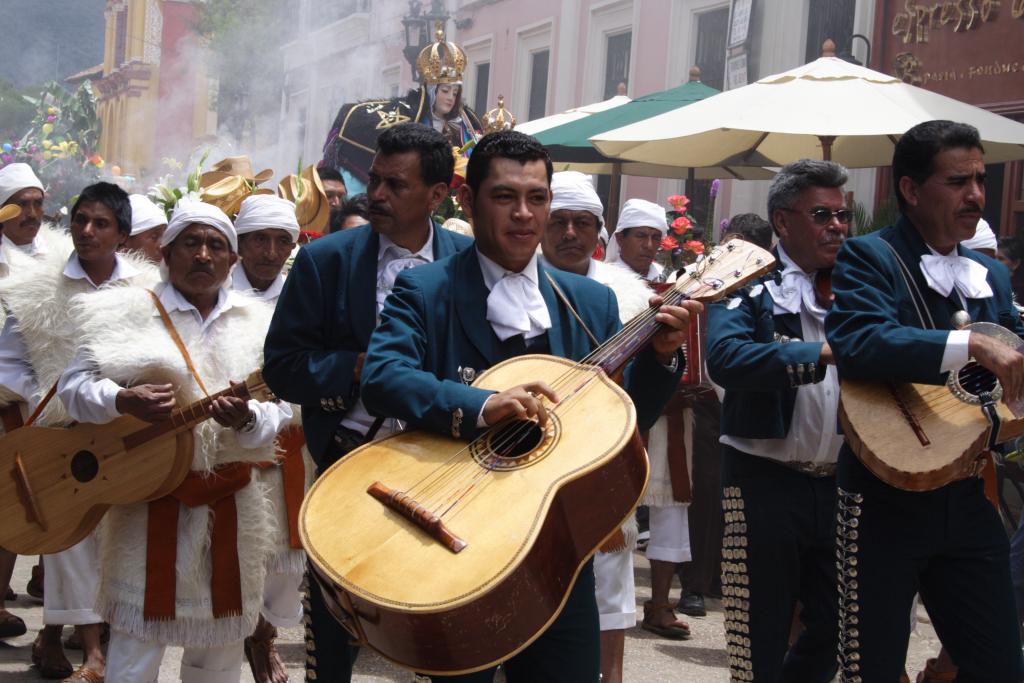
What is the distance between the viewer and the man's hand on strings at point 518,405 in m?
3.54

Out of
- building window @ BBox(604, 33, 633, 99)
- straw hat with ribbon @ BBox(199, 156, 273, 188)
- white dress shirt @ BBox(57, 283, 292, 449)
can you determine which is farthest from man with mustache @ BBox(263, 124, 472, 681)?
building window @ BBox(604, 33, 633, 99)

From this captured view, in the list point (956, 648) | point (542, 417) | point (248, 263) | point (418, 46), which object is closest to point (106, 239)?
point (248, 263)

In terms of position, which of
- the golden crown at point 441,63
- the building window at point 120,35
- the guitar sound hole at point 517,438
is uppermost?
the building window at point 120,35

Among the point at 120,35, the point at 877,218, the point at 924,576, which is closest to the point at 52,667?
the point at 924,576

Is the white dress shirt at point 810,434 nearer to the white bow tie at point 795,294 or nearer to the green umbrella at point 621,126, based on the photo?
the white bow tie at point 795,294

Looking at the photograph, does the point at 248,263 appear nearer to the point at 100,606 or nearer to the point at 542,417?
the point at 100,606

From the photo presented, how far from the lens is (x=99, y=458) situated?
5.42 metres

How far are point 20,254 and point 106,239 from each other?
1.66 metres

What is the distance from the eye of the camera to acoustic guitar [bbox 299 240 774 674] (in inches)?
128

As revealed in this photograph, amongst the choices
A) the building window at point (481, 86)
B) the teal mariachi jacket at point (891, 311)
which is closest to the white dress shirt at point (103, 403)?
the teal mariachi jacket at point (891, 311)

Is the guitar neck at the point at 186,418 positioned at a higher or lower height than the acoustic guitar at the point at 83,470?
higher

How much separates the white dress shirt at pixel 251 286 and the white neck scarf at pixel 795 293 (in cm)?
252

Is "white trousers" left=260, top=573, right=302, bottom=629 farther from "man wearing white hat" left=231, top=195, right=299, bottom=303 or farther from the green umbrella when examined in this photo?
the green umbrella

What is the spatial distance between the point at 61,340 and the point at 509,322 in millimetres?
3307
